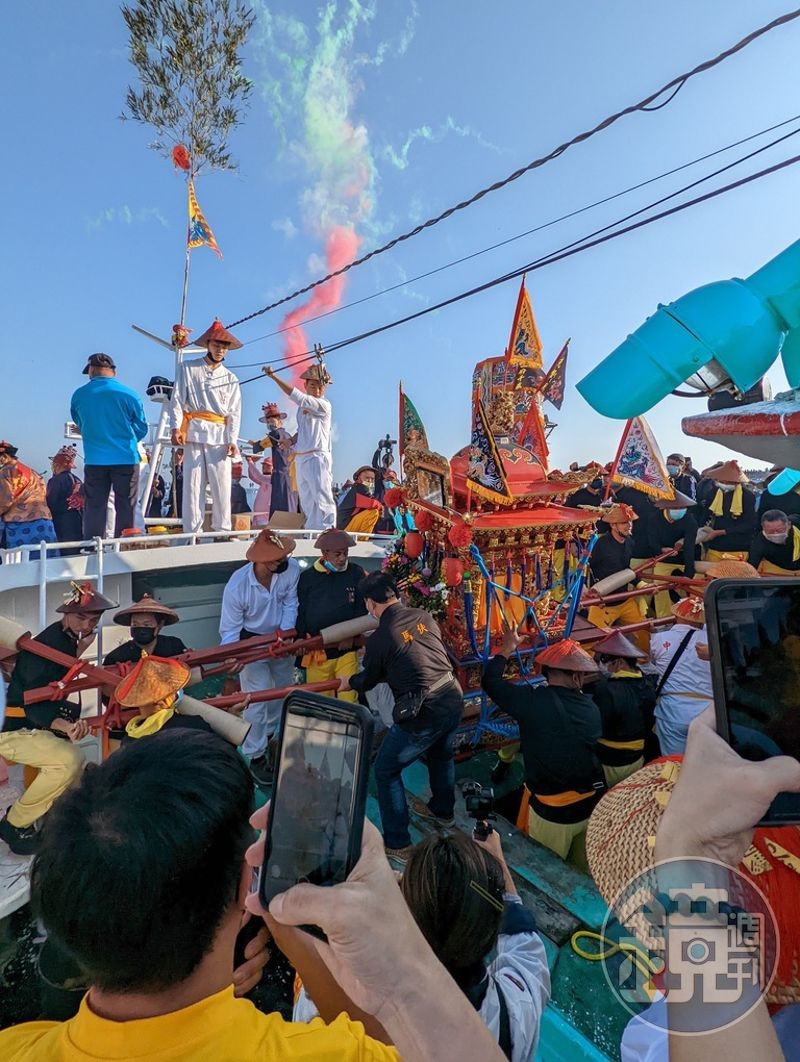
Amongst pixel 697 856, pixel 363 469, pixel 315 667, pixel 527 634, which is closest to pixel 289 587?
pixel 315 667

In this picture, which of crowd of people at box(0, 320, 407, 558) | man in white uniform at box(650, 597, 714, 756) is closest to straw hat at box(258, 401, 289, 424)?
crowd of people at box(0, 320, 407, 558)

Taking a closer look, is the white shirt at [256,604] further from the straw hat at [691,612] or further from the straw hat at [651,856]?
the straw hat at [651,856]

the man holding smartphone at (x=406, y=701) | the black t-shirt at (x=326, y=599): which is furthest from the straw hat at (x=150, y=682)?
the black t-shirt at (x=326, y=599)

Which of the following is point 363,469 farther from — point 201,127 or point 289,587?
point 201,127

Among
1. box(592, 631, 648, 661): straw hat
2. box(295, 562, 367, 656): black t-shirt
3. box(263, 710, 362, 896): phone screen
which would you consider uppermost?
box(295, 562, 367, 656): black t-shirt

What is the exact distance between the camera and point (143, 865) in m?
0.97

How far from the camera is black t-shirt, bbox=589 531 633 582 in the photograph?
682 centimetres

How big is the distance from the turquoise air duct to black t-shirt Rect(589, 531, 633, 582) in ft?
18.4

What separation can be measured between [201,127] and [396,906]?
Result: 1426cm

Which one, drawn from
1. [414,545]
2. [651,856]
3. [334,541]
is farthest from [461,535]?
[651,856]

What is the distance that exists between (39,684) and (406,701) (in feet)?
7.96

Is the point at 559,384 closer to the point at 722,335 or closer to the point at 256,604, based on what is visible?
the point at 256,604

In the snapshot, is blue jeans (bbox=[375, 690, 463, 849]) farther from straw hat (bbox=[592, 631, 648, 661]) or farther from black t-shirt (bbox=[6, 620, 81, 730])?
black t-shirt (bbox=[6, 620, 81, 730])

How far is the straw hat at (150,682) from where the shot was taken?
9.86 feet
